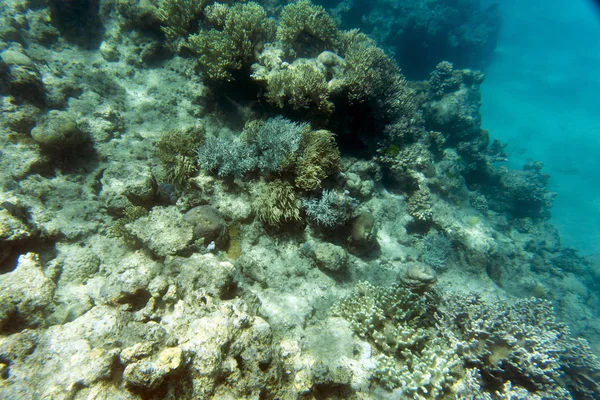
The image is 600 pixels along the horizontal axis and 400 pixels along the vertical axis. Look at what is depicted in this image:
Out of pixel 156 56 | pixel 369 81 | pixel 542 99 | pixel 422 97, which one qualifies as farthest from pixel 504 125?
pixel 156 56

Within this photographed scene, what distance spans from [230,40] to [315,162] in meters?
4.17

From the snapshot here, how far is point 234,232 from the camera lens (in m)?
5.82

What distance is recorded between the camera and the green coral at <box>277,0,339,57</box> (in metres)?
7.82

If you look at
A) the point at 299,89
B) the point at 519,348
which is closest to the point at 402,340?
the point at 519,348

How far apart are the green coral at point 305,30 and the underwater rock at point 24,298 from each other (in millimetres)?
7526

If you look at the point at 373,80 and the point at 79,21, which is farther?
the point at 79,21

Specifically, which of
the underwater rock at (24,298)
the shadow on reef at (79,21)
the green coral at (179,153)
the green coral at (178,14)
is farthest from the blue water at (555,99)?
the shadow on reef at (79,21)

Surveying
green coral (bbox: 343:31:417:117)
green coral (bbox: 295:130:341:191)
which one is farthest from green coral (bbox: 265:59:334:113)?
green coral (bbox: 295:130:341:191)

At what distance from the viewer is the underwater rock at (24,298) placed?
368 centimetres

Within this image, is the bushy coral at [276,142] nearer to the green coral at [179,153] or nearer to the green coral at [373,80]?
the green coral at [179,153]

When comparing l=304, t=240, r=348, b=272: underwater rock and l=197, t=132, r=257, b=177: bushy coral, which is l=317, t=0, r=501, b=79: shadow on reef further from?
l=304, t=240, r=348, b=272: underwater rock

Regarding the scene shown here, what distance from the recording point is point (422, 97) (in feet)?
45.9

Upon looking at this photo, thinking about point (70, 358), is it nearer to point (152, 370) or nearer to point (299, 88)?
point (152, 370)

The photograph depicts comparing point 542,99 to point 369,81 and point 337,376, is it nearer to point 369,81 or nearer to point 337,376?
point 369,81
